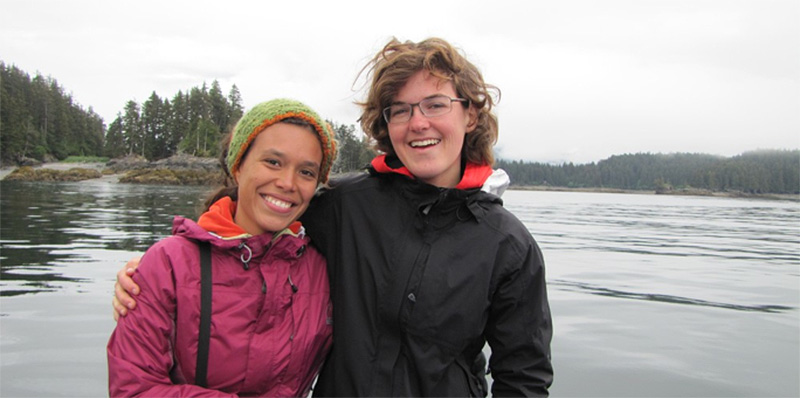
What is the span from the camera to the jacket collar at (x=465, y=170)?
274 cm

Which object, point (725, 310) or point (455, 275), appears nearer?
point (455, 275)

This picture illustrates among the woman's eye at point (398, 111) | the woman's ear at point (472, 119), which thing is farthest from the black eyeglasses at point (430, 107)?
the woman's ear at point (472, 119)

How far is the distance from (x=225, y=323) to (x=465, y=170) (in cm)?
154

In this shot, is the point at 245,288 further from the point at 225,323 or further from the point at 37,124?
the point at 37,124

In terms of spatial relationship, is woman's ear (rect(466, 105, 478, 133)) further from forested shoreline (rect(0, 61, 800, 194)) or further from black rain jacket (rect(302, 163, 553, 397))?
forested shoreline (rect(0, 61, 800, 194))

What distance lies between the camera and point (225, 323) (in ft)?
7.72

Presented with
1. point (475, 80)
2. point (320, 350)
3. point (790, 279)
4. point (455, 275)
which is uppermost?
point (475, 80)

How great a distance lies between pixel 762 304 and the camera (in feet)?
31.8

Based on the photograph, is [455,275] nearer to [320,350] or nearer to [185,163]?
[320,350]

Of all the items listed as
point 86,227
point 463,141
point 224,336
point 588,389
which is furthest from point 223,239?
point 86,227

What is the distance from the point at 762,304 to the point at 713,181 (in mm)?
161288

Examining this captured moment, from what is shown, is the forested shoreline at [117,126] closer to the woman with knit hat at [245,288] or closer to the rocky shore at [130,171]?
the rocky shore at [130,171]

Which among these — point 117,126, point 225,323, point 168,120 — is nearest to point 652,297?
point 225,323

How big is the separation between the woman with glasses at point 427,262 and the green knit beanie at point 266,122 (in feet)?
1.16
